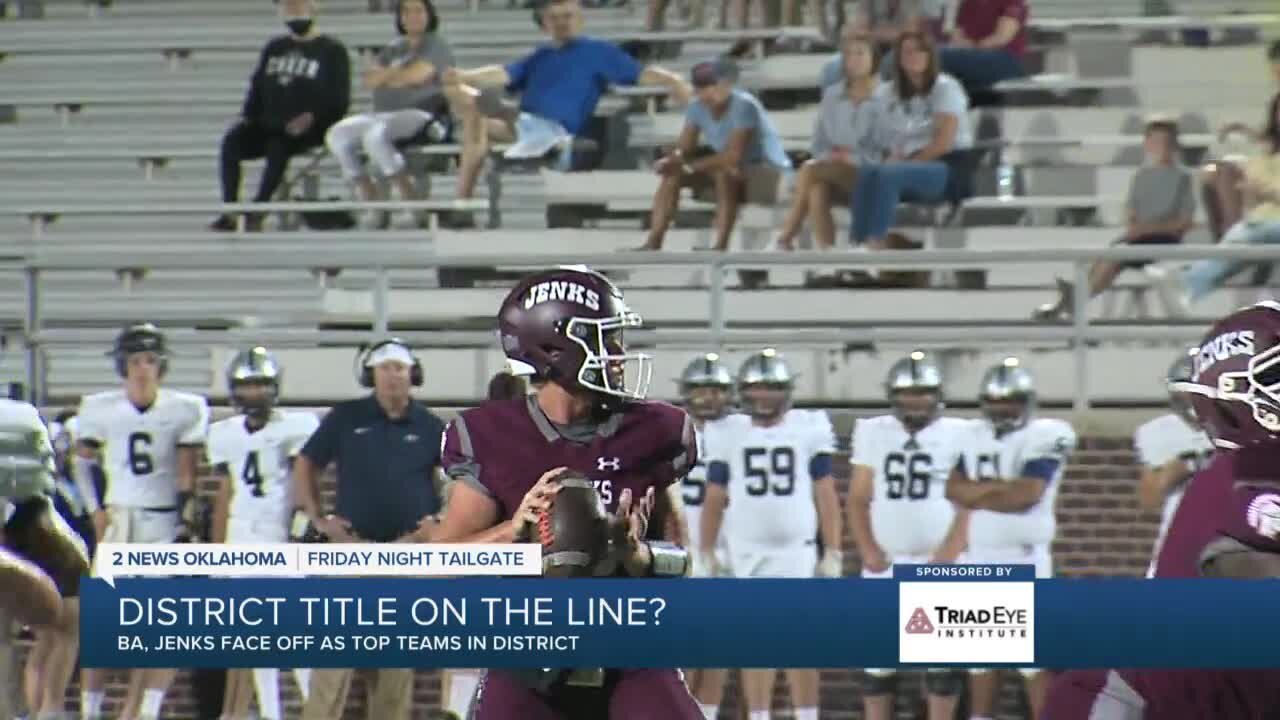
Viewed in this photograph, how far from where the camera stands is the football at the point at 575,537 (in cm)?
599

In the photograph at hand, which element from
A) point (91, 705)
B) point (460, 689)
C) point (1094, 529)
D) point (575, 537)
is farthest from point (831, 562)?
point (575, 537)

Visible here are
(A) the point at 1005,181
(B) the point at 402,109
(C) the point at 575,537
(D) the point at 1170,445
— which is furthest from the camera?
(B) the point at 402,109

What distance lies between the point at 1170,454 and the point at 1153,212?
165 centimetres

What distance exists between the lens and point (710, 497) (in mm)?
12109

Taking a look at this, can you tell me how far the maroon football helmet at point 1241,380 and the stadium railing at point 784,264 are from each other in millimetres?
6764

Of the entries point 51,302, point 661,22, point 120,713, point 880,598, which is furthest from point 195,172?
point 880,598

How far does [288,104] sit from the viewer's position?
48.0ft

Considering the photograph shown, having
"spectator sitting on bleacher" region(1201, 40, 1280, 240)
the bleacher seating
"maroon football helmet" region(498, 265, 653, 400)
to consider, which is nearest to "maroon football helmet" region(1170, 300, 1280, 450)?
"maroon football helmet" region(498, 265, 653, 400)

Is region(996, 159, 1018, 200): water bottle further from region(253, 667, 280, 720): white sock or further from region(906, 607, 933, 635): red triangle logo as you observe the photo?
region(906, 607, 933, 635): red triangle logo

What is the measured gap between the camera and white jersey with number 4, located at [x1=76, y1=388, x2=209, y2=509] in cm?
1244

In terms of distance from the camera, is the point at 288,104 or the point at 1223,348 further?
the point at 288,104

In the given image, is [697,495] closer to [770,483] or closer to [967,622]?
[770,483]

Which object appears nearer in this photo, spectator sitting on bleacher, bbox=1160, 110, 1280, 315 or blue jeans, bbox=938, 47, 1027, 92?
spectator sitting on bleacher, bbox=1160, 110, 1280, 315

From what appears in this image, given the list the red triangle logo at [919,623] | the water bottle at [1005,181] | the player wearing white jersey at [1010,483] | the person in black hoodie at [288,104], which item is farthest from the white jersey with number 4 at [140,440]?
the red triangle logo at [919,623]
